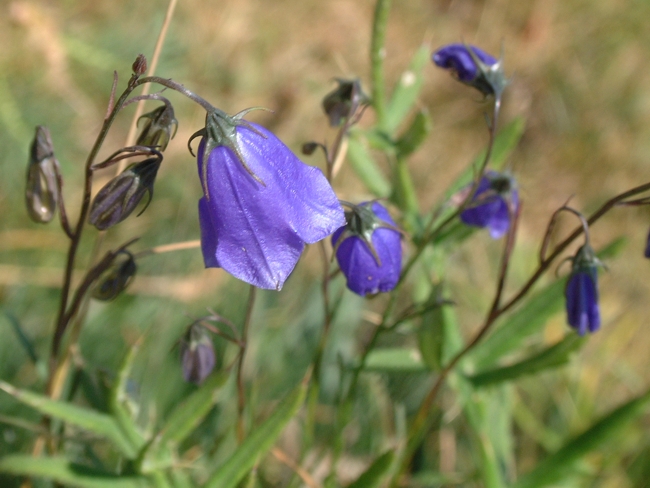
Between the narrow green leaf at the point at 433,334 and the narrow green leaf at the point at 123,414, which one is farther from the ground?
the narrow green leaf at the point at 433,334

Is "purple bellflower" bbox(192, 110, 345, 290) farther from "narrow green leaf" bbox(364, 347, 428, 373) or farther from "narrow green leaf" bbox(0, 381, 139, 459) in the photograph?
"narrow green leaf" bbox(364, 347, 428, 373)

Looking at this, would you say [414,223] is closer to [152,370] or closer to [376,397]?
[376,397]

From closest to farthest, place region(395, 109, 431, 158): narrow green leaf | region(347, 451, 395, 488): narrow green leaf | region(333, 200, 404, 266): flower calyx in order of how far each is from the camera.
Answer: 1. region(333, 200, 404, 266): flower calyx
2. region(347, 451, 395, 488): narrow green leaf
3. region(395, 109, 431, 158): narrow green leaf

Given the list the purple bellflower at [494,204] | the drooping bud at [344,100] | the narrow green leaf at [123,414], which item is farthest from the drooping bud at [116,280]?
the purple bellflower at [494,204]

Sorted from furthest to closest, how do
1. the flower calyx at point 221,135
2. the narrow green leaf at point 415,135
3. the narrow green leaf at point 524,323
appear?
the narrow green leaf at point 524,323 < the narrow green leaf at point 415,135 < the flower calyx at point 221,135

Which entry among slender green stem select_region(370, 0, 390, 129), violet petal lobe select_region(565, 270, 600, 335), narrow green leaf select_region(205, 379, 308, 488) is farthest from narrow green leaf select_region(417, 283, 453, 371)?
slender green stem select_region(370, 0, 390, 129)

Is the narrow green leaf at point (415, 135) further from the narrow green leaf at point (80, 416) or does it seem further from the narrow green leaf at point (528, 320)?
the narrow green leaf at point (80, 416)

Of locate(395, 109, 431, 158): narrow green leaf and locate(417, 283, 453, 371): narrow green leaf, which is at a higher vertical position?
locate(395, 109, 431, 158): narrow green leaf
